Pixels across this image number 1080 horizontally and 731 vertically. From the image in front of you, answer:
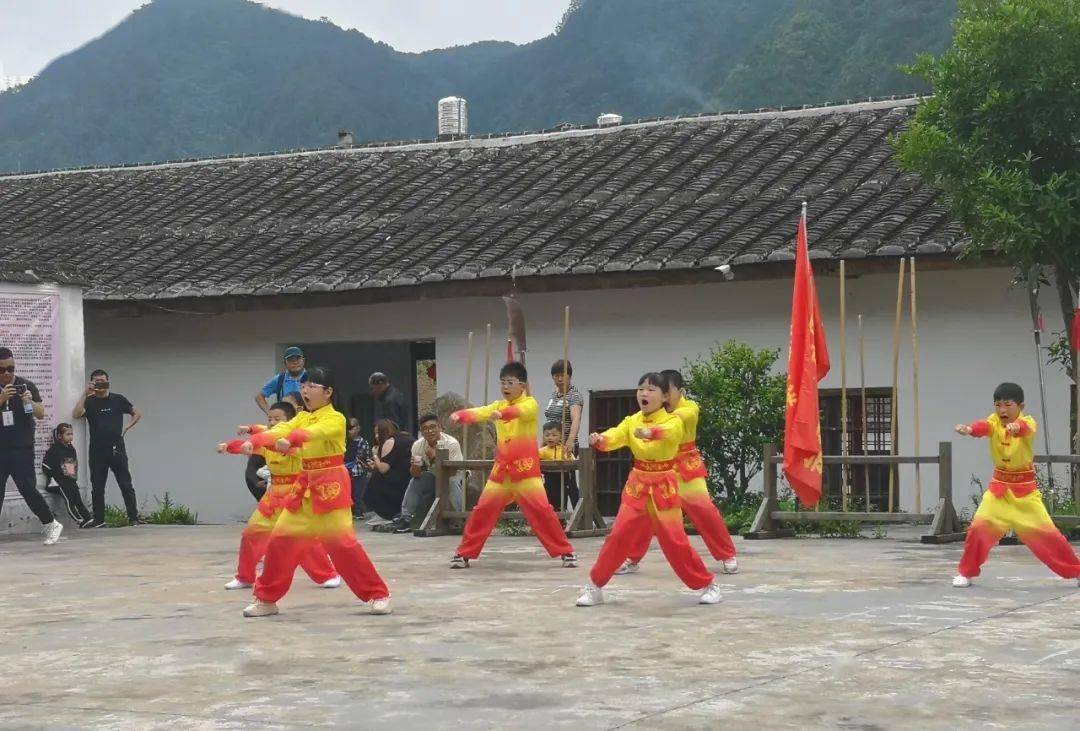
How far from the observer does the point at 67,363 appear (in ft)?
55.0

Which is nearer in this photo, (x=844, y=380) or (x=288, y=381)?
(x=844, y=380)

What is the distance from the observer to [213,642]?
8281 mm

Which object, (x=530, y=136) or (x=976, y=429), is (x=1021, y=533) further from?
(x=530, y=136)

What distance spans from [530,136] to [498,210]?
127 inches

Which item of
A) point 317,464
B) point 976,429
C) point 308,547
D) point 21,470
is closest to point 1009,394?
point 976,429

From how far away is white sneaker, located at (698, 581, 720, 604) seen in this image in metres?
9.45

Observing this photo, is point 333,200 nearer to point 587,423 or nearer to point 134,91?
point 587,423

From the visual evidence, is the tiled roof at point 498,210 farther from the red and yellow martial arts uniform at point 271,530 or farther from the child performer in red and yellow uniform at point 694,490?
the red and yellow martial arts uniform at point 271,530

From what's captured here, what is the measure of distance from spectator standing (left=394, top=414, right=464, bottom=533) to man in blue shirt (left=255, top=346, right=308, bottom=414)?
151cm

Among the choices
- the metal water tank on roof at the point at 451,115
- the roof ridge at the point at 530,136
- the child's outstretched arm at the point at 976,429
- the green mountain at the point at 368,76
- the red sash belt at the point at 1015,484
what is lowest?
the red sash belt at the point at 1015,484

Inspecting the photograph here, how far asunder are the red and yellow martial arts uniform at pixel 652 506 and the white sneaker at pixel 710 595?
0.13ft

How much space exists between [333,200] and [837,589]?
493 inches

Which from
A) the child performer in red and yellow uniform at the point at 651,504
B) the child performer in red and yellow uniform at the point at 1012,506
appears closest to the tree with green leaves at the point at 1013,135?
the child performer in red and yellow uniform at the point at 1012,506

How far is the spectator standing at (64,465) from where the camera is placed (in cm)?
1627
